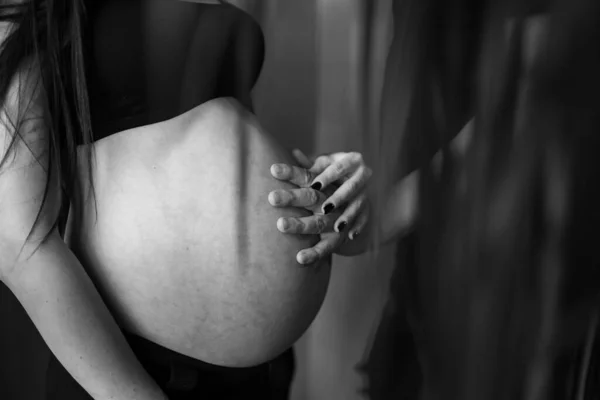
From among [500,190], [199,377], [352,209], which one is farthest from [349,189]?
[199,377]

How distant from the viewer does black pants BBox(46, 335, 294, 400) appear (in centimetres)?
56

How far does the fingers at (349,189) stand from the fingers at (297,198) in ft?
0.03

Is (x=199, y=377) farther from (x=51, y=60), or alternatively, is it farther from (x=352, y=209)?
(x=51, y=60)

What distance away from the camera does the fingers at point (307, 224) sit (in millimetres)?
521

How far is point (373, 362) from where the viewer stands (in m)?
0.55

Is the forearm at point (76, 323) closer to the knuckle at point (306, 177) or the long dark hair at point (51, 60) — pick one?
the long dark hair at point (51, 60)

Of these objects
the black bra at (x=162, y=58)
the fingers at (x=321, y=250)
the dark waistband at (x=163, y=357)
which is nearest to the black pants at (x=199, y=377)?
the dark waistband at (x=163, y=357)

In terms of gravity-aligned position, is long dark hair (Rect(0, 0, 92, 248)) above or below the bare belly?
above

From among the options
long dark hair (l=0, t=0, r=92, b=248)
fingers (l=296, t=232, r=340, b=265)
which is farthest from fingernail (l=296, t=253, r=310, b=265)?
long dark hair (l=0, t=0, r=92, b=248)

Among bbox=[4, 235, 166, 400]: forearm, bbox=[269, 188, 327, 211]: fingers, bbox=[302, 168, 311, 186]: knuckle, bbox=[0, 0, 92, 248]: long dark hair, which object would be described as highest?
bbox=[0, 0, 92, 248]: long dark hair

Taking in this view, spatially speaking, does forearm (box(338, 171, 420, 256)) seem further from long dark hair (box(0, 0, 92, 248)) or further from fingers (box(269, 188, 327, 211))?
long dark hair (box(0, 0, 92, 248))

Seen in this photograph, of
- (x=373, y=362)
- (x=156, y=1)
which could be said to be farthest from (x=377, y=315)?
(x=156, y=1)

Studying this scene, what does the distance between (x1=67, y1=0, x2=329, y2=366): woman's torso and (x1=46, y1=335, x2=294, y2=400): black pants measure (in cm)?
3

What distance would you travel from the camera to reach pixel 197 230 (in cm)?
52
